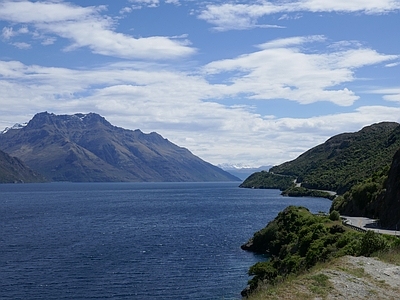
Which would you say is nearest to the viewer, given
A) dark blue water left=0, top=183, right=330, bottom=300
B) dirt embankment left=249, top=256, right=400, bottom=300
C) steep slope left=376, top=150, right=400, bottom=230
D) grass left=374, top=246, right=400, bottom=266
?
dirt embankment left=249, top=256, right=400, bottom=300

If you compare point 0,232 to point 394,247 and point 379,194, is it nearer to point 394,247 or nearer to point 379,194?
point 379,194

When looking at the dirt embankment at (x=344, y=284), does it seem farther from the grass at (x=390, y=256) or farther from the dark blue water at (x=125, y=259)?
the dark blue water at (x=125, y=259)

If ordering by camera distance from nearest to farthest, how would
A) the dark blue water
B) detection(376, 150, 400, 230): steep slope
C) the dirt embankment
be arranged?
the dirt embankment, the dark blue water, detection(376, 150, 400, 230): steep slope

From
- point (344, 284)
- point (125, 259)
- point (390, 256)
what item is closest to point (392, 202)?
point (125, 259)

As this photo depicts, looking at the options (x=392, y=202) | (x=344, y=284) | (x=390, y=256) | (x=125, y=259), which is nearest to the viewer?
(x=344, y=284)

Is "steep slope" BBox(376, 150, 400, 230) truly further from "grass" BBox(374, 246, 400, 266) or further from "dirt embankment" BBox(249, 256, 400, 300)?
"dirt embankment" BBox(249, 256, 400, 300)

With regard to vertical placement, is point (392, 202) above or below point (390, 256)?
above

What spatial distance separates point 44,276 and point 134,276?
10.9 metres

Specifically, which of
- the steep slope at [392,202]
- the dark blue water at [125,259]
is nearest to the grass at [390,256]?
the dark blue water at [125,259]

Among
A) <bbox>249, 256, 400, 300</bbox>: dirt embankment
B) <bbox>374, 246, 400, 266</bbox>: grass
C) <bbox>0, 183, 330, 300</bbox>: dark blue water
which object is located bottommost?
<bbox>0, 183, 330, 300</bbox>: dark blue water

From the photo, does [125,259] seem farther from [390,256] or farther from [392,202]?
[390,256]

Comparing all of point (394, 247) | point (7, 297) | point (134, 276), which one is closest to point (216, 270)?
point (134, 276)

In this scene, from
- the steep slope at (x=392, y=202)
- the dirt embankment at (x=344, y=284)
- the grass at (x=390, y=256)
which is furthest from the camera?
→ the steep slope at (x=392, y=202)

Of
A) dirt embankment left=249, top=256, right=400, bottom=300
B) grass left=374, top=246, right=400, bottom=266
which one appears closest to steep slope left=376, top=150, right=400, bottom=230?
grass left=374, top=246, right=400, bottom=266
